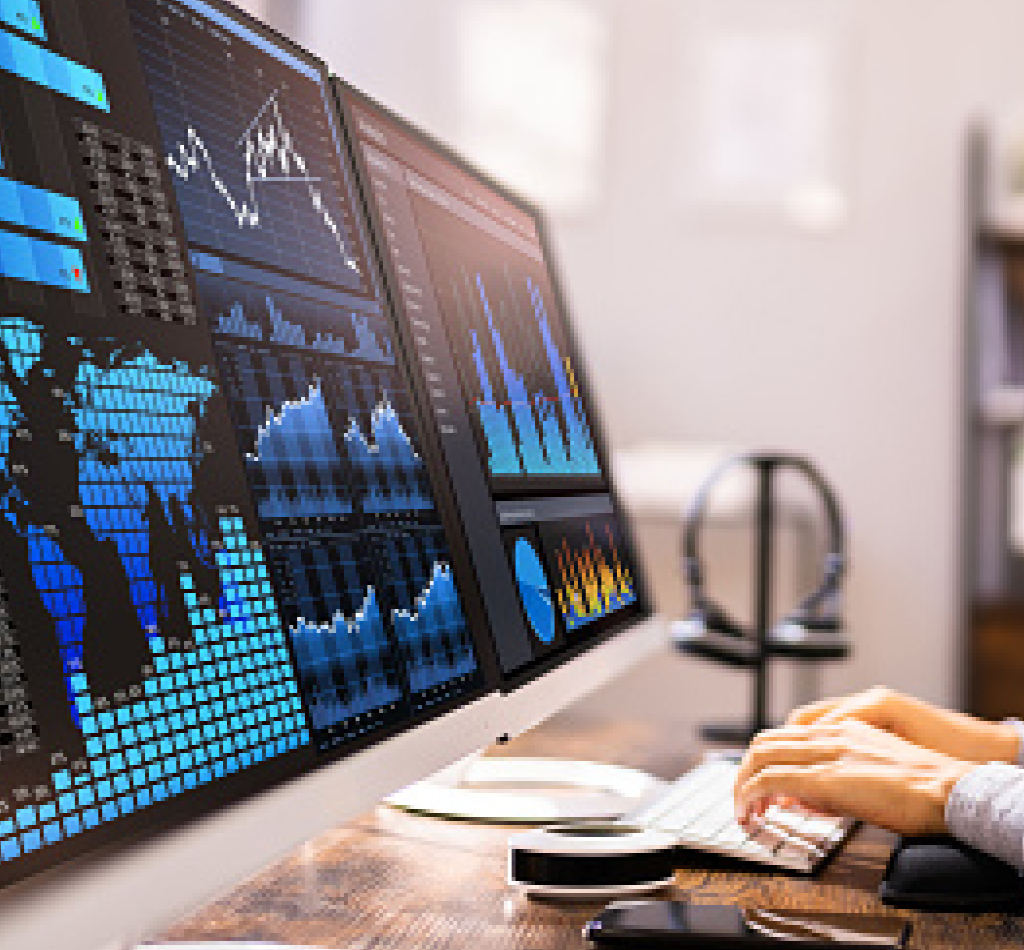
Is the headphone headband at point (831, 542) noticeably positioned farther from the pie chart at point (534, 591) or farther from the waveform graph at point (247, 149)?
the waveform graph at point (247, 149)

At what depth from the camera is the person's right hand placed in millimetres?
1114

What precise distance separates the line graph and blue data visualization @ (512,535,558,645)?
10.1 inches

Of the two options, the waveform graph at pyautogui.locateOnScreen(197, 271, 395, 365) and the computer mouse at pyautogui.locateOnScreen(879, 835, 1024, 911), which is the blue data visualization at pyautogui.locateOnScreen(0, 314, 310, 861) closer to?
the waveform graph at pyautogui.locateOnScreen(197, 271, 395, 365)

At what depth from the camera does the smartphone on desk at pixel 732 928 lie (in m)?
0.68

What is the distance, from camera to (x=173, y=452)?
601 millimetres

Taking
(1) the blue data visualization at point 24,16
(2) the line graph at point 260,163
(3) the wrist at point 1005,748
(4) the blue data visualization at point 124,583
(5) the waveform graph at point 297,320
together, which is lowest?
(3) the wrist at point 1005,748

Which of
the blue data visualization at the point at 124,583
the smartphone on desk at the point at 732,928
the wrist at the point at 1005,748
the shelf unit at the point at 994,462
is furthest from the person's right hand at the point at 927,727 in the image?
the shelf unit at the point at 994,462

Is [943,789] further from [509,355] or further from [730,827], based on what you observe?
[509,355]

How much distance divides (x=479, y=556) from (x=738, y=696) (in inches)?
107

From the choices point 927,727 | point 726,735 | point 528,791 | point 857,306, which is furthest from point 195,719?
point 857,306

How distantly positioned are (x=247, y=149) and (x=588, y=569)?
56 cm

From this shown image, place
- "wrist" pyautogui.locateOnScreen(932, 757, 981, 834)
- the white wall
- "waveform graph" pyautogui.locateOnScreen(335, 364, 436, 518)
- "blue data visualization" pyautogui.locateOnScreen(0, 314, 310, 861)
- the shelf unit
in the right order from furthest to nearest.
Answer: the white wall
the shelf unit
"wrist" pyautogui.locateOnScreen(932, 757, 981, 834)
"waveform graph" pyautogui.locateOnScreen(335, 364, 436, 518)
"blue data visualization" pyautogui.locateOnScreen(0, 314, 310, 861)

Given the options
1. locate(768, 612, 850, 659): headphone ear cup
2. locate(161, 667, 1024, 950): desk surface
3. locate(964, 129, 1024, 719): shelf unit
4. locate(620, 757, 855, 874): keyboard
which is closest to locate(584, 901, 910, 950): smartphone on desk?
locate(161, 667, 1024, 950): desk surface

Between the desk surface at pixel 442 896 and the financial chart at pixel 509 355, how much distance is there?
0.26 metres
